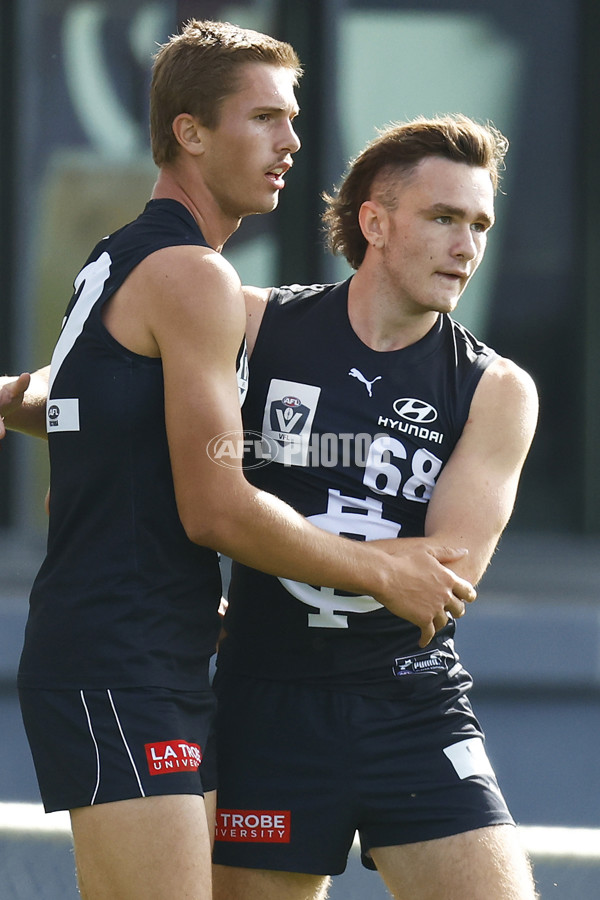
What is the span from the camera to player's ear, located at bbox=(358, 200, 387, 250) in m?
2.65

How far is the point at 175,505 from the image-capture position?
7.07ft

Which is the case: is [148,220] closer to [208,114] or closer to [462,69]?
[208,114]

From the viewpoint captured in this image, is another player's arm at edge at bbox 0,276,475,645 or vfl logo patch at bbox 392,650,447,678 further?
vfl logo patch at bbox 392,650,447,678

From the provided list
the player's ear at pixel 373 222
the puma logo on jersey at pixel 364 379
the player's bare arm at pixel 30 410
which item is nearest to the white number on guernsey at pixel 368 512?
the puma logo on jersey at pixel 364 379

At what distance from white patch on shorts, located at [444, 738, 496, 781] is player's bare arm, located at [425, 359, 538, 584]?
33 centimetres

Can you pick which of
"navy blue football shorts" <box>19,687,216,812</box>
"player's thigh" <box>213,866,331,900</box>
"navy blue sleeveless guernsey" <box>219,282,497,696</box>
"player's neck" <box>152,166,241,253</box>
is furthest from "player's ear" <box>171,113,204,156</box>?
"player's thigh" <box>213,866,331,900</box>

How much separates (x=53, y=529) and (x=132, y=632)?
0.26 m

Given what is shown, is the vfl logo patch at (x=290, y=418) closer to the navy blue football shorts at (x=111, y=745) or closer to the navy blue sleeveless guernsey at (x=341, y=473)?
the navy blue sleeveless guernsey at (x=341, y=473)

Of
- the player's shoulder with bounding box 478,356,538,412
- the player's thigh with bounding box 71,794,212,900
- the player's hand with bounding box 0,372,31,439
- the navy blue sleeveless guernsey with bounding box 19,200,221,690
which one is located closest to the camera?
the player's thigh with bounding box 71,794,212,900

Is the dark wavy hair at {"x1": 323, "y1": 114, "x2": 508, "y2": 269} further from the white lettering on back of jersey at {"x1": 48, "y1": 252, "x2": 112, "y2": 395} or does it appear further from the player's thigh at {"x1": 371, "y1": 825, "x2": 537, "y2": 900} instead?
the player's thigh at {"x1": 371, "y1": 825, "x2": 537, "y2": 900}

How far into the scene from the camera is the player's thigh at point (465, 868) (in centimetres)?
226

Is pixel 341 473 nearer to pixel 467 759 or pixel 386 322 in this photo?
pixel 386 322

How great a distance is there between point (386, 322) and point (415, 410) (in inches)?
8.7

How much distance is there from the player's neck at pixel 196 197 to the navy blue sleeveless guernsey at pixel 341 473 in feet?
1.05
